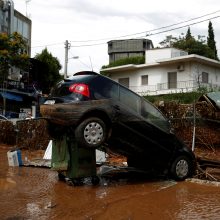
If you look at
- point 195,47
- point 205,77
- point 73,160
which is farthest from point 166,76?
point 73,160

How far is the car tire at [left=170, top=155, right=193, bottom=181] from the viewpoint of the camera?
29.6ft

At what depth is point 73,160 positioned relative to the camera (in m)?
8.23

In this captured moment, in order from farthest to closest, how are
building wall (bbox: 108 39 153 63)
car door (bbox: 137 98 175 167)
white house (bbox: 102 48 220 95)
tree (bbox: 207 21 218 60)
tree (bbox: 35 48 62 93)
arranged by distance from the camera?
building wall (bbox: 108 39 153 63), tree (bbox: 207 21 218 60), tree (bbox: 35 48 62 93), white house (bbox: 102 48 220 95), car door (bbox: 137 98 175 167)

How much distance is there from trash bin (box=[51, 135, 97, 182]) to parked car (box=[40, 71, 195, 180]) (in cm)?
26

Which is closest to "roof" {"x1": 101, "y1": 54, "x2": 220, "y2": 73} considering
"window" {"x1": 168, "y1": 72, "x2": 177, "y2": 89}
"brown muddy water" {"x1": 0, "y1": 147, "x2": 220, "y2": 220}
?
"window" {"x1": 168, "y1": 72, "x2": 177, "y2": 89}

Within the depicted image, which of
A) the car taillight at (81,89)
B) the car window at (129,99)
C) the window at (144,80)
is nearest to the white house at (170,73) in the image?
the window at (144,80)

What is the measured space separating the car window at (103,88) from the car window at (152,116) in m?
0.83

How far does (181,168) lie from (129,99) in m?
1.90

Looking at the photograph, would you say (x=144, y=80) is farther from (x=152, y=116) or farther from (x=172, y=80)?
(x=152, y=116)

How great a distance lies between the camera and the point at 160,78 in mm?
39594

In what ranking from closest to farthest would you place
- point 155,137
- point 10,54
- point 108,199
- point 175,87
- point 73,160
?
point 108,199
point 73,160
point 155,137
point 10,54
point 175,87

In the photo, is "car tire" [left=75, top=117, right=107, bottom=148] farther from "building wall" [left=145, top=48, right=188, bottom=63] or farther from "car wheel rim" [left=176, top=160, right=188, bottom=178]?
"building wall" [left=145, top=48, right=188, bottom=63]

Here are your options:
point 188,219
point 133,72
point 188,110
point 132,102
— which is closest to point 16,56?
point 133,72

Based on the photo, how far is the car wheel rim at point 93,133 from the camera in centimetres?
781
